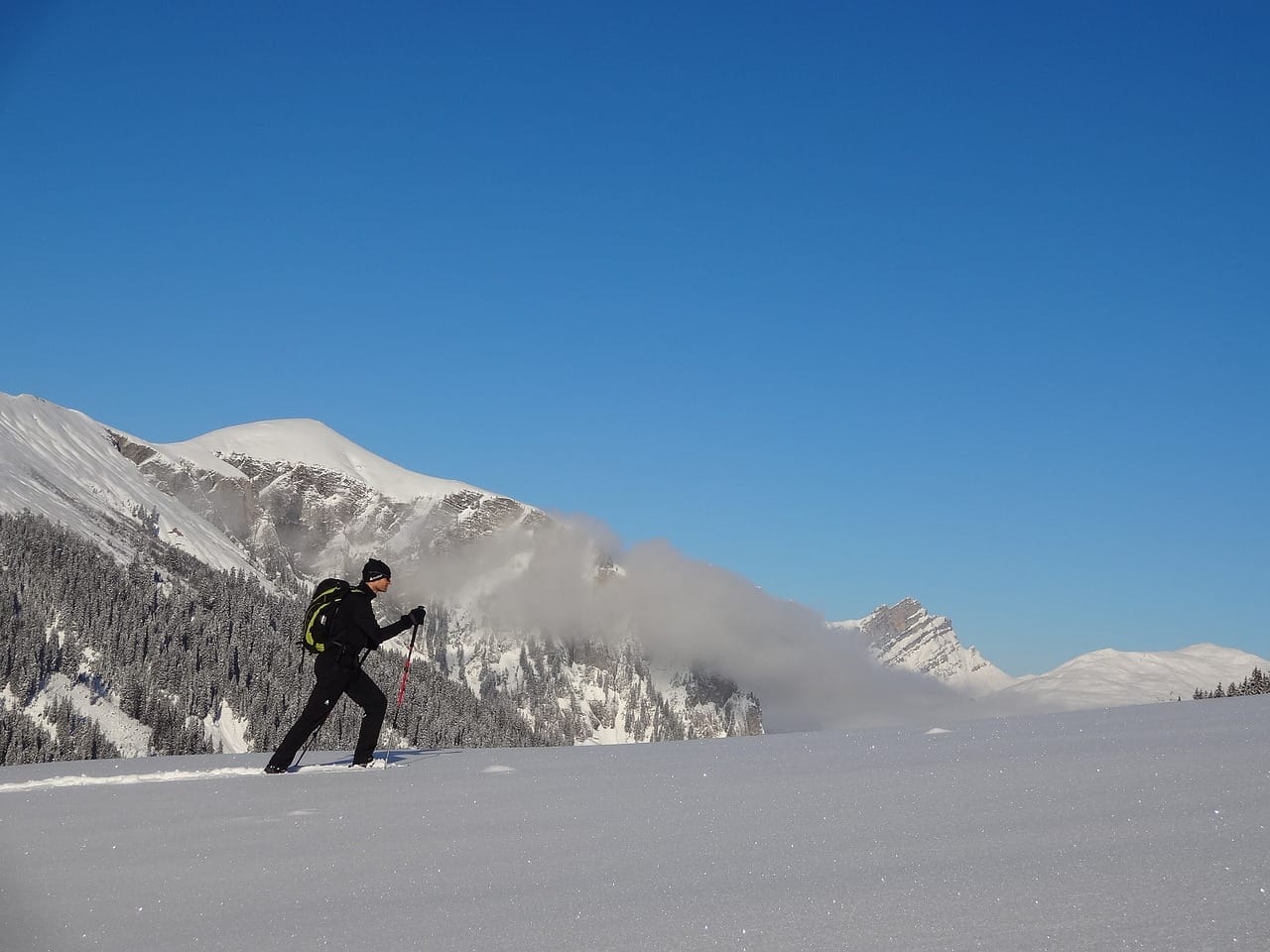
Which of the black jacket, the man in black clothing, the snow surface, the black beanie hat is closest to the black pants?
the man in black clothing

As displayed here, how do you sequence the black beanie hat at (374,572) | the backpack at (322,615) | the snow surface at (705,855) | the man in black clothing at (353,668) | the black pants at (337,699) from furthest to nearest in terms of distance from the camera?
the black beanie hat at (374,572) < the backpack at (322,615) < the man in black clothing at (353,668) < the black pants at (337,699) < the snow surface at (705,855)

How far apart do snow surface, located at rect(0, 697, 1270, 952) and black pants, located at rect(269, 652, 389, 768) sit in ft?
5.77

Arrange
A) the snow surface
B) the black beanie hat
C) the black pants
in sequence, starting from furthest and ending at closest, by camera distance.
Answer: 1. the black beanie hat
2. the black pants
3. the snow surface

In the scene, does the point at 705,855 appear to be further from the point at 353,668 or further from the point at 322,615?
the point at 322,615

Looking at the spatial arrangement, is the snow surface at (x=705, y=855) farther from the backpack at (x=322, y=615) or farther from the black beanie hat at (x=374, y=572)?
the black beanie hat at (x=374, y=572)

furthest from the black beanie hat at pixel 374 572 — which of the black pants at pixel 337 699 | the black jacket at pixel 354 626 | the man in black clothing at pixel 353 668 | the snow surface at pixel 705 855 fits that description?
the snow surface at pixel 705 855

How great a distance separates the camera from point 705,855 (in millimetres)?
5395

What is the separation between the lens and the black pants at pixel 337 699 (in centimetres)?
1088

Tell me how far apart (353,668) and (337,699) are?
693mm

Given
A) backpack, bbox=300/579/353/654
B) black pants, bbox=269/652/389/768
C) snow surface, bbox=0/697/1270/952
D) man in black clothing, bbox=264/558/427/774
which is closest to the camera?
snow surface, bbox=0/697/1270/952

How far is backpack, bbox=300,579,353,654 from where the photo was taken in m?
11.3

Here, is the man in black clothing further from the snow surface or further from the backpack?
the snow surface

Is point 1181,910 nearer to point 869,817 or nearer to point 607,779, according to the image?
point 869,817

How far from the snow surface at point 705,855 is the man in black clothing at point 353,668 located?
6.30 feet
